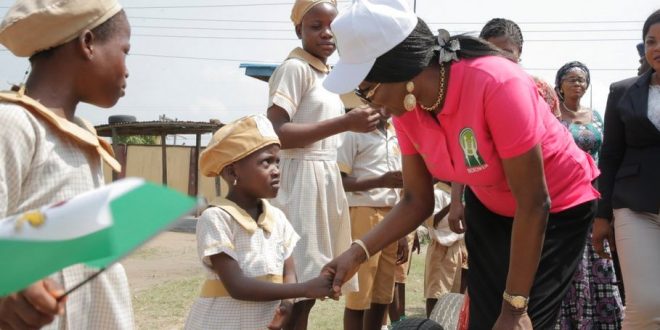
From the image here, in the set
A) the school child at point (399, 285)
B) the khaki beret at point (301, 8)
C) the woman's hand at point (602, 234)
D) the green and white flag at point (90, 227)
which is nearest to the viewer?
the green and white flag at point (90, 227)

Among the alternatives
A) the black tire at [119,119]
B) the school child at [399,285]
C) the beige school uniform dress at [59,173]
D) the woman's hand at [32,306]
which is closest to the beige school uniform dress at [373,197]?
the school child at [399,285]

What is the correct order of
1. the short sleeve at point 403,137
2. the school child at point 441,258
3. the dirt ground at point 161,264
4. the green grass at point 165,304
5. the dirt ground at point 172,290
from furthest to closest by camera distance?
the dirt ground at point 161,264, the school child at point 441,258, the dirt ground at point 172,290, the green grass at point 165,304, the short sleeve at point 403,137

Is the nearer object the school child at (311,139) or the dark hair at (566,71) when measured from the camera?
the school child at (311,139)

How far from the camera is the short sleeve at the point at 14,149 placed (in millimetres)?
A: 2006

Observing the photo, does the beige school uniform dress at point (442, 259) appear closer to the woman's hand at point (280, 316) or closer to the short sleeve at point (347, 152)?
the short sleeve at point (347, 152)

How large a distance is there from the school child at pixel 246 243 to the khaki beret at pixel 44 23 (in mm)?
1444

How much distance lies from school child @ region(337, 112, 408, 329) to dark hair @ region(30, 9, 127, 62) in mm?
2955

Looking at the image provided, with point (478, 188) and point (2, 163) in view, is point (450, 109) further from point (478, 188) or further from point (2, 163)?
point (2, 163)

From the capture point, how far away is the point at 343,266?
3.18 meters

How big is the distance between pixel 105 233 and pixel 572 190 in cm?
202

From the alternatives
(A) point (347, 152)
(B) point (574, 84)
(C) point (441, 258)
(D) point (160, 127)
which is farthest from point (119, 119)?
(B) point (574, 84)

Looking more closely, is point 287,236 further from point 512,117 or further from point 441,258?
point 441,258

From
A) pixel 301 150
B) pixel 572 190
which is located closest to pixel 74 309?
pixel 572 190

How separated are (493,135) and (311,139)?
170cm
